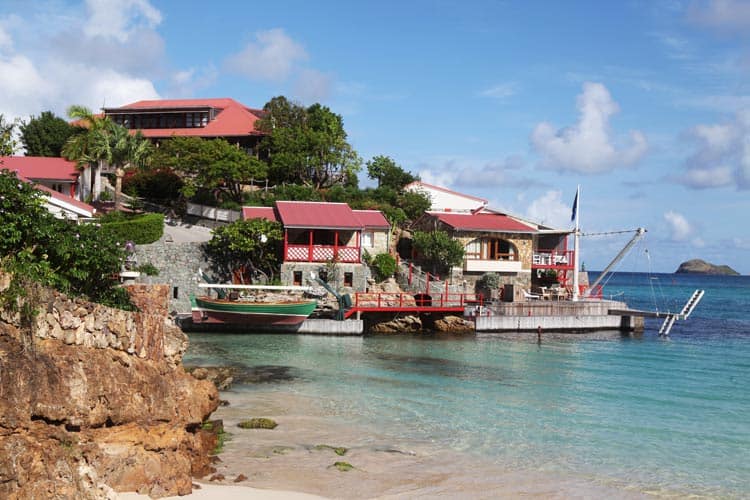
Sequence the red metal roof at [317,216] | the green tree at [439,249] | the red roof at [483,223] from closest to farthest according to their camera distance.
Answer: the red metal roof at [317,216] → the green tree at [439,249] → the red roof at [483,223]

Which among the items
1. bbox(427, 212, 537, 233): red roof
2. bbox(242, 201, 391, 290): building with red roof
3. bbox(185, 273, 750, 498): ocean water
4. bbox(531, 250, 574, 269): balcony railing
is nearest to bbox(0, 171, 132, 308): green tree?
bbox(185, 273, 750, 498): ocean water

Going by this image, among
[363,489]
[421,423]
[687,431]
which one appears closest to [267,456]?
[363,489]

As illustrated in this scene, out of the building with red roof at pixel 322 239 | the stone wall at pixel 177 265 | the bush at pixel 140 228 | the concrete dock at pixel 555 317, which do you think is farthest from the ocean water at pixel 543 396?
the bush at pixel 140 228

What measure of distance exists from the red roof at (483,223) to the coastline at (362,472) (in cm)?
2937

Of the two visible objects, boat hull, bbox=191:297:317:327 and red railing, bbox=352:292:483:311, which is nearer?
boat hull, bbox=191:297:317:327

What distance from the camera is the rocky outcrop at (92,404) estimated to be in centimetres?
852

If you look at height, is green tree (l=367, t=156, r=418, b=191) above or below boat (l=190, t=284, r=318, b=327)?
above

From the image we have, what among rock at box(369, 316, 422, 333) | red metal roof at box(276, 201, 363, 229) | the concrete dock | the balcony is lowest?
rock at box(369, 316, 422, 333)

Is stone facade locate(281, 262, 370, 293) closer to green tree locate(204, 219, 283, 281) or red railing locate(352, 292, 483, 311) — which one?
red railing locate(352, 292, 483, 311)

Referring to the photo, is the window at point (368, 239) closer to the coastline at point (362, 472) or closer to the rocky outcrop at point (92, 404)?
the coastline at point (362, 472)

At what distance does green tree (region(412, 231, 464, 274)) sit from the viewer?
41875 millimetres

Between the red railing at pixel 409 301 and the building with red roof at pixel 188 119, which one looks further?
the building with red roof at pixel 188 119

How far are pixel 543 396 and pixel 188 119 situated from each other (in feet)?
164

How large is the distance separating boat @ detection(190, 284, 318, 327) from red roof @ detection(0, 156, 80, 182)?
17.9 meters
